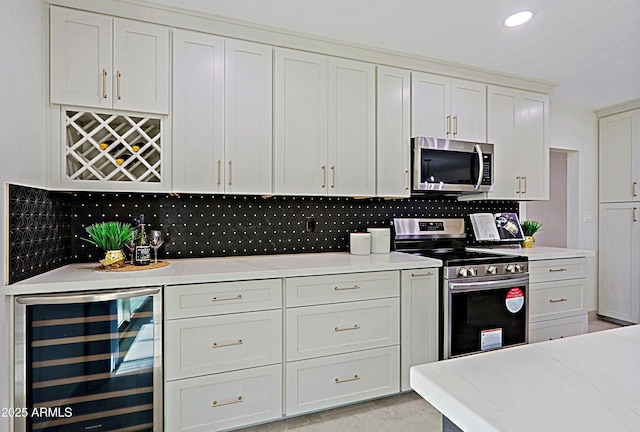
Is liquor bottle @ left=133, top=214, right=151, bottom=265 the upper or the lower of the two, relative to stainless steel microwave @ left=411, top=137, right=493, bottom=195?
lower

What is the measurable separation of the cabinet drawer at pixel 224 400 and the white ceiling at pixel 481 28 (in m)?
2.16

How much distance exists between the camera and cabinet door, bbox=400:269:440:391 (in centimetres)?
243

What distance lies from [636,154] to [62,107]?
5230 millimetres

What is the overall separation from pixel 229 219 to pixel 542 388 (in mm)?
2302

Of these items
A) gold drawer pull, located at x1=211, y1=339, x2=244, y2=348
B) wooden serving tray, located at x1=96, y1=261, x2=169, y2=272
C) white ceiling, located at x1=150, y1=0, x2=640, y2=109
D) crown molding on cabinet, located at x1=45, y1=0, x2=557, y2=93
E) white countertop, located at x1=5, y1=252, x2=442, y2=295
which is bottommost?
gold drawer pull, located at x1=211, y1=339, x2=244, y2=348

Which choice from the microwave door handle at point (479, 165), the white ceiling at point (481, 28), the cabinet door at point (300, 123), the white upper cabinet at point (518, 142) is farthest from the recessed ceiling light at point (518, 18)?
the cabinet door at point (300, 123)

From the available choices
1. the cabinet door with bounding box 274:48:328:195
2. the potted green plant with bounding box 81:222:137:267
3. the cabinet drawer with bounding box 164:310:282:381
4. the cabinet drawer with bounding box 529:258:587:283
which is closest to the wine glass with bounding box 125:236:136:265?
the potted green plant with bounding box 81:222:137:267

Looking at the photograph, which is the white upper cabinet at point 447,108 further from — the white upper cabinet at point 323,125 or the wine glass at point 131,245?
the wine glass at point 131,245

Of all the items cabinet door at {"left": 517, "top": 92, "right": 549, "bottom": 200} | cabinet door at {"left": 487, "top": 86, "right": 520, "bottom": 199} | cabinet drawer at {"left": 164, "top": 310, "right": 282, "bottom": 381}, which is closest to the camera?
cabinet drawer at {"left": 164, "top": 310, "right": 282, "bottom": 381}

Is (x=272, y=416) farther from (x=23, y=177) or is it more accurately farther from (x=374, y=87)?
(x=374, y=87)

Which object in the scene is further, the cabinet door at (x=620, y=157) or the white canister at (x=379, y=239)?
the cabinet door at (x=620, y=157)

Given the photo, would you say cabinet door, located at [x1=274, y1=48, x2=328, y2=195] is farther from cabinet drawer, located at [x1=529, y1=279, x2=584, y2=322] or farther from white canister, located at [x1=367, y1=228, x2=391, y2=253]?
cabinet drawer, located at [x1=529, y1=279, x2=584, y2=322]

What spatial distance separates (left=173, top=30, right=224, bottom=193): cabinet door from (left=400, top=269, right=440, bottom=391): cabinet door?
1443 millimetres

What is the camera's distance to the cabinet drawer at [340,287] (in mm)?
2143
